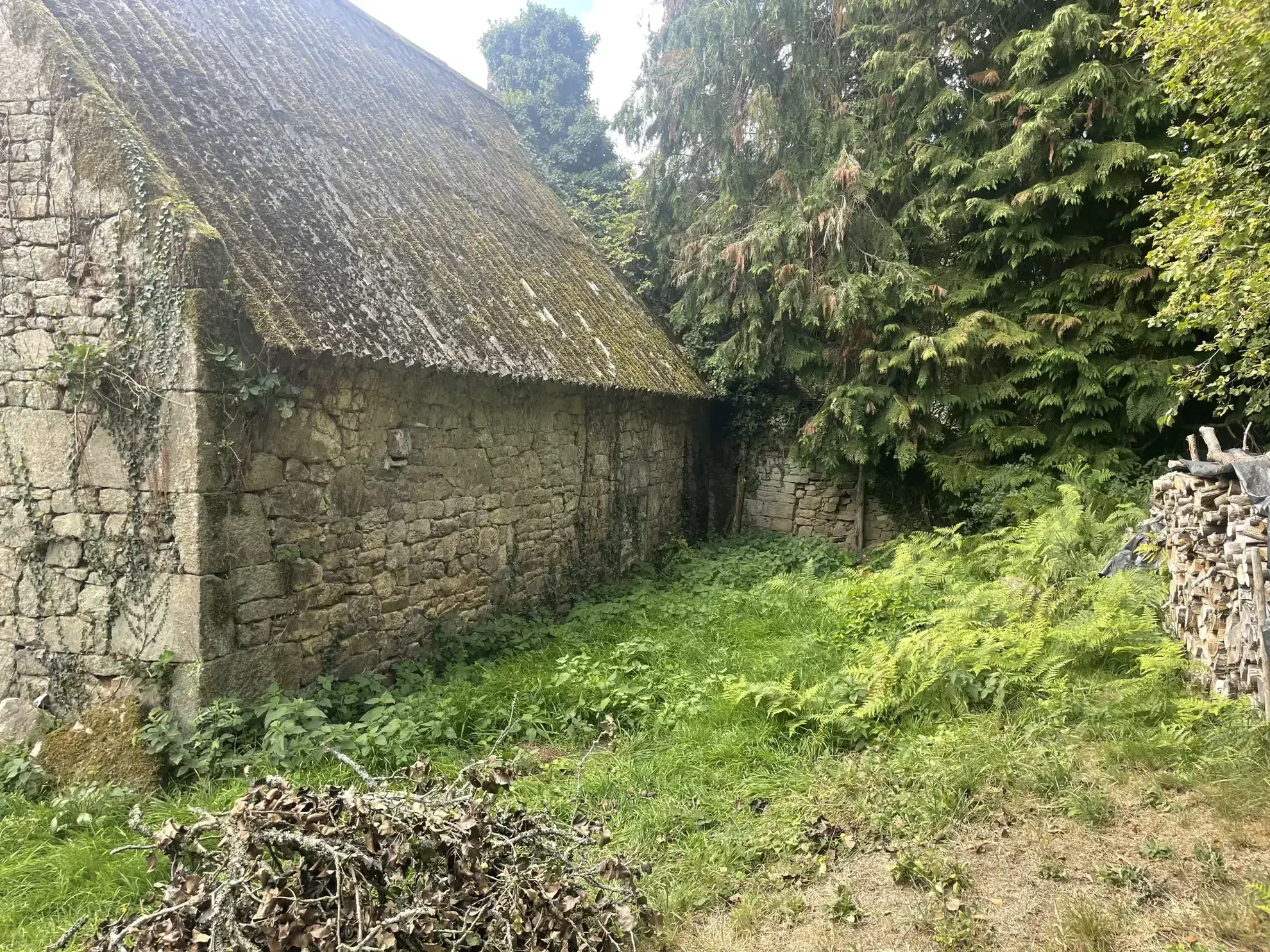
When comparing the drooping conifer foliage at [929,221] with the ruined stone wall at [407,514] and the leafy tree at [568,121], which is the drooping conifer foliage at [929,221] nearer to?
the leafy tree at [568,121]

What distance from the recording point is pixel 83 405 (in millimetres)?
4914

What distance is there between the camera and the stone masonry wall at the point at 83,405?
4.79 metres

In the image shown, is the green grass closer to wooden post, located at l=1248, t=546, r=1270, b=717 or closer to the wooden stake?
wooden post, located at l=1248, t=546, r=1270, b=717

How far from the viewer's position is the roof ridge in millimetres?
→ 10641

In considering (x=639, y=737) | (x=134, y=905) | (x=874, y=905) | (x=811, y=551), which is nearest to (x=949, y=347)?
(x=811, y=551)

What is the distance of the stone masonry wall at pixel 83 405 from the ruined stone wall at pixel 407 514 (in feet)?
1.65

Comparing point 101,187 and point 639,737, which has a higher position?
point 101,187

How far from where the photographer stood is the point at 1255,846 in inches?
125

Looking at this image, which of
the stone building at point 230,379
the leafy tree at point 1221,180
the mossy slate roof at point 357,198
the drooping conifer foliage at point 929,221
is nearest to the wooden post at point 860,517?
the drooping conifer foliage at point 929,221

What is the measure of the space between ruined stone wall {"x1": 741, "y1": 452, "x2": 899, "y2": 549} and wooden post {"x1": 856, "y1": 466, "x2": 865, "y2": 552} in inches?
0.9

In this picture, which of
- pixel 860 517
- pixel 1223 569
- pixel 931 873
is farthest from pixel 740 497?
pixel 931 873

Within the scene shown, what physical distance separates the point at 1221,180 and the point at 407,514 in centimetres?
738

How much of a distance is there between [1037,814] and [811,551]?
6831mm

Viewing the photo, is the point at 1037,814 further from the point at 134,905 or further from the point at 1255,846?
the point at 134,905
